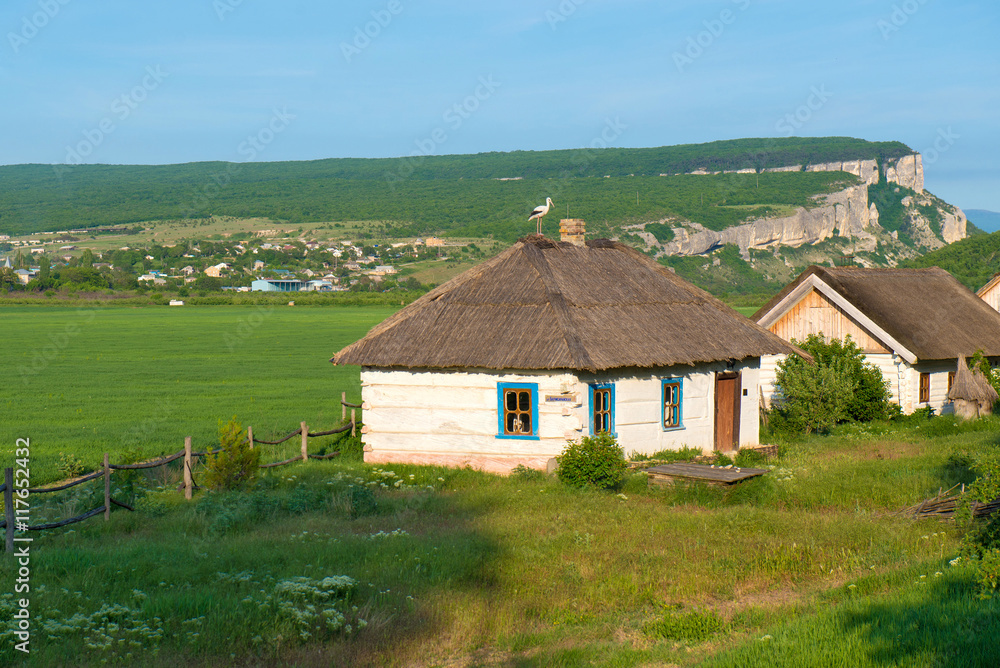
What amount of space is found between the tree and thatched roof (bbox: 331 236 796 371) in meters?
2.45

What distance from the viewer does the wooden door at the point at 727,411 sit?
20.3 m

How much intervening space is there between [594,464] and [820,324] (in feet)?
42.5

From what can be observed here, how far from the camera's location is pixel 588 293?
64.7 ft

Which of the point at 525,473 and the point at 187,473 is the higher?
the point at 187,473

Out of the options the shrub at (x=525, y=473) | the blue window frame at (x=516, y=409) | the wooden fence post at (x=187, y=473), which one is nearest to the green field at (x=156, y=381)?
the wooden fence post at (x=187, y=473)

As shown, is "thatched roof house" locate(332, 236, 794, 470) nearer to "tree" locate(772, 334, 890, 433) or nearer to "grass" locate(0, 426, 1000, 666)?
"grass" locate(0, 426, 1000, 666)

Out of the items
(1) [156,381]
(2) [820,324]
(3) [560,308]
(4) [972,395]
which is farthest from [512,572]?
(1) [156,381]

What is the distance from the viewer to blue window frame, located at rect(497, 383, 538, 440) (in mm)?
17688

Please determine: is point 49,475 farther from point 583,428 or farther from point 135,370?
point 135,370

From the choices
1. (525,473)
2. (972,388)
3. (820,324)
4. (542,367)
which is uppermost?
(820,324)

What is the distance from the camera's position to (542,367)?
17.0 m

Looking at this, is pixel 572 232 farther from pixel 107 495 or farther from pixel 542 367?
pixel 107 495

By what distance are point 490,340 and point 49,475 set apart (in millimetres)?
9018

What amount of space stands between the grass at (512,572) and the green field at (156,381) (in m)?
3.92
